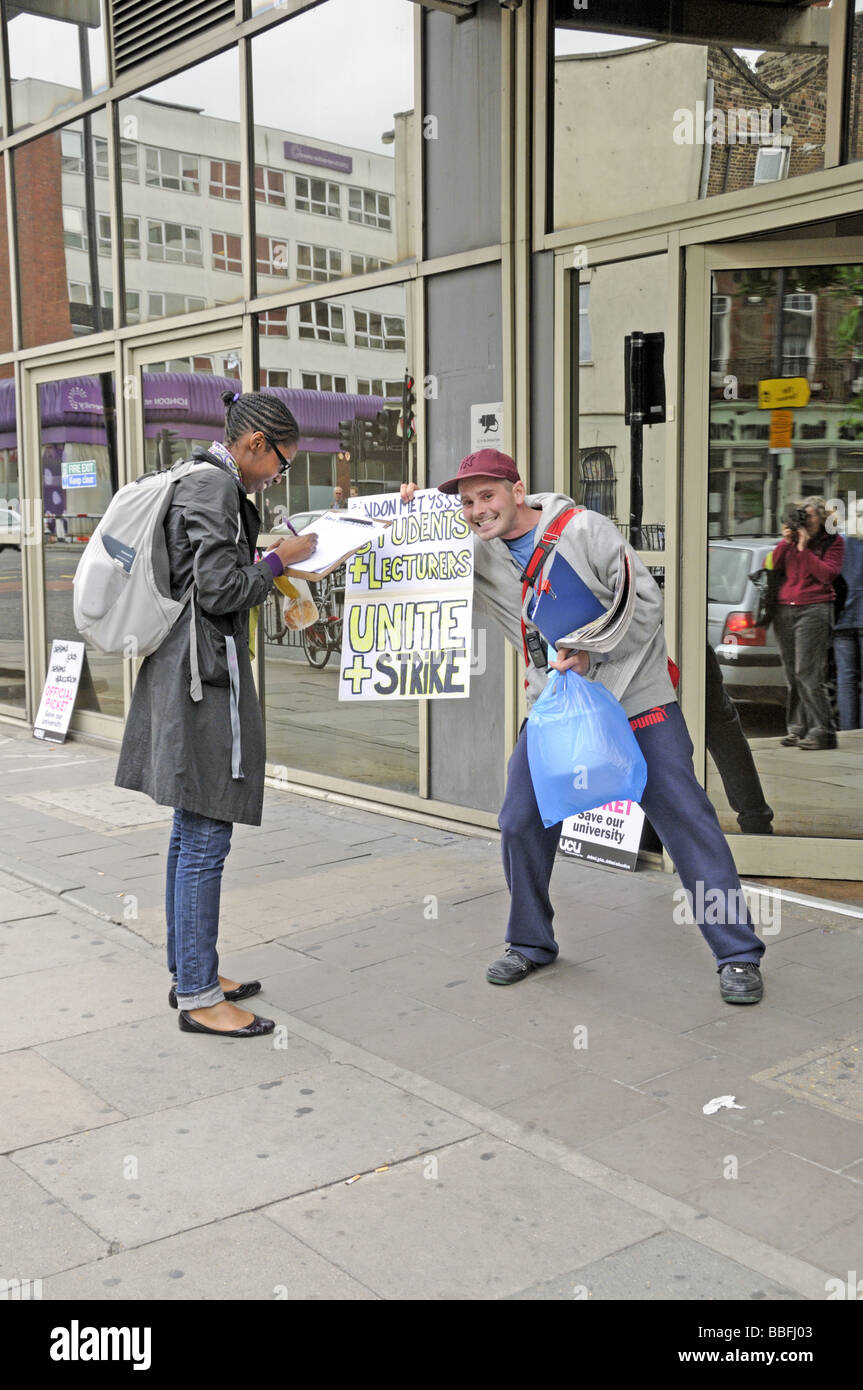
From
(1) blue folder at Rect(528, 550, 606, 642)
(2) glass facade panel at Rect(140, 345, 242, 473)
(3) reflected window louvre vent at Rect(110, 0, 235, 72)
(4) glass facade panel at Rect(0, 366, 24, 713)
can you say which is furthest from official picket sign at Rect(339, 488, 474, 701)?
(4) glass facade panel at Rect(0, 366, 24, 713)

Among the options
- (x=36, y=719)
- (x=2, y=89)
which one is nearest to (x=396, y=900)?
(x=36, y=719)

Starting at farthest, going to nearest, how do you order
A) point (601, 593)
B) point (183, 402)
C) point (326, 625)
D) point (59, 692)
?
point (59, 692), point (183, 402), point (326, 625), point (601, 593)

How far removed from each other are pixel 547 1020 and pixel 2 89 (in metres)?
9.02

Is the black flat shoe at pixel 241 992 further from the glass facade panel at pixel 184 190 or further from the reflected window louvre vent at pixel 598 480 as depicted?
the glass facade panel at pixel 184 190

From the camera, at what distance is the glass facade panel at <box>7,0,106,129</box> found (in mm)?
9094

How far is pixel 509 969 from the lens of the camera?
4.57 m

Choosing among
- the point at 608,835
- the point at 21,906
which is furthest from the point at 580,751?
the point at 21,906

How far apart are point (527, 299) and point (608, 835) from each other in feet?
8.33

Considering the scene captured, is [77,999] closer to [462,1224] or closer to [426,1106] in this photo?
[426,1106]

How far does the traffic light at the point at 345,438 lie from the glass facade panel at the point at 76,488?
2824mm

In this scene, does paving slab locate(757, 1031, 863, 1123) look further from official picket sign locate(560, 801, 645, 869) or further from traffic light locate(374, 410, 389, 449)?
traffic light locate(374, 410, 389, 449)

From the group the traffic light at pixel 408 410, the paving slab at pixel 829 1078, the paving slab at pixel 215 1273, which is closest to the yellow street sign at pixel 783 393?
the traffic light at pixel 408 410

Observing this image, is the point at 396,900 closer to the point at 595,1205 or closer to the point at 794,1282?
the point at 595,1205

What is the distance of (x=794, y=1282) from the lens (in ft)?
9.13
